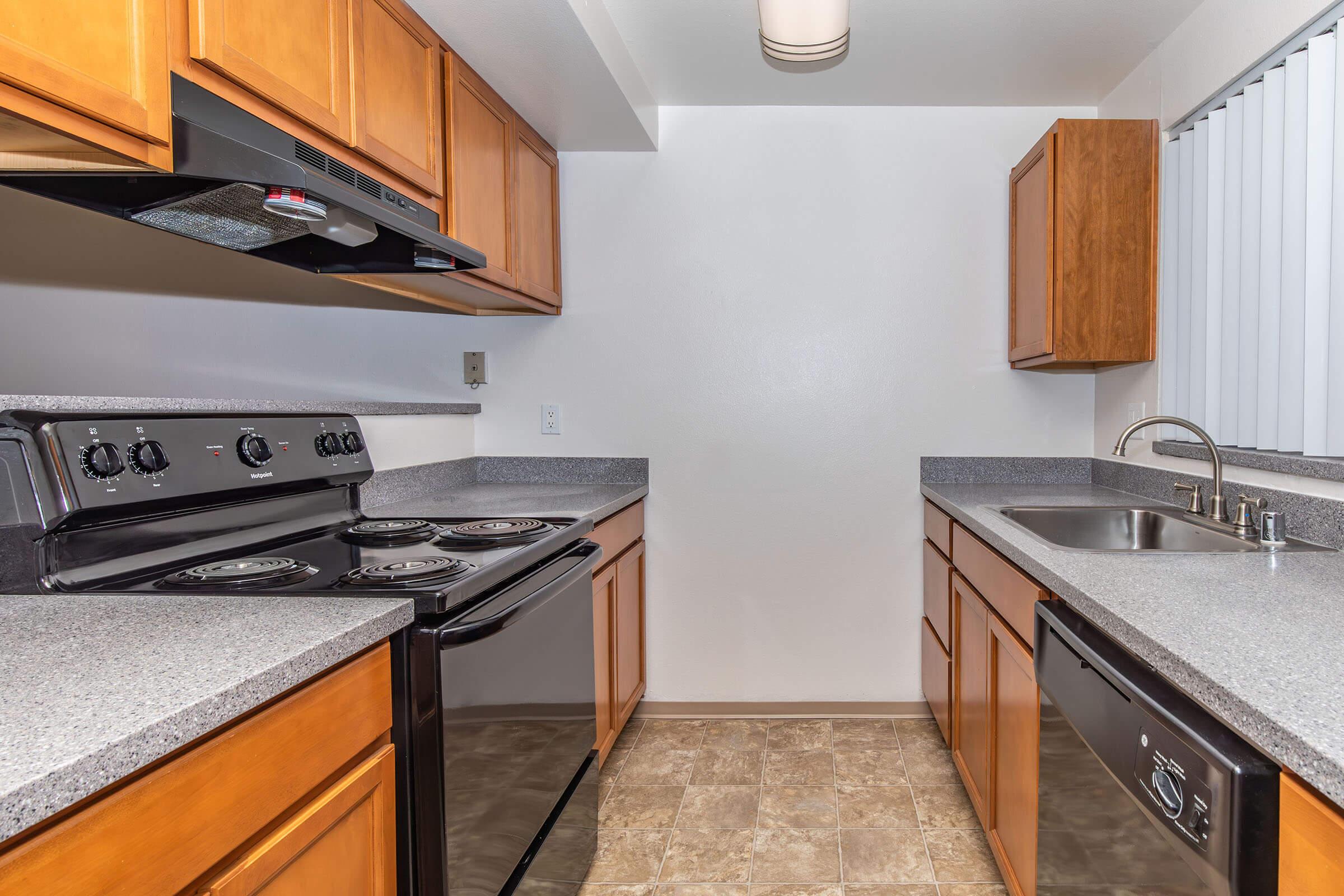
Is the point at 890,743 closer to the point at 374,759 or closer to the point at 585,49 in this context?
the point at 374,759

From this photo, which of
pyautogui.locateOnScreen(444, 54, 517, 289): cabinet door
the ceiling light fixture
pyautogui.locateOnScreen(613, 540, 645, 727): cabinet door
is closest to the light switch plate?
pyautogui.locateOnScreen(444, 54, 517, 289): cabinet door

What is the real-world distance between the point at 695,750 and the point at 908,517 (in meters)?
1.14

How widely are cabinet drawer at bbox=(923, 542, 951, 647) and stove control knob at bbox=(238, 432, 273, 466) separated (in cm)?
190

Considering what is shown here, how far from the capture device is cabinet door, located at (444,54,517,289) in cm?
193

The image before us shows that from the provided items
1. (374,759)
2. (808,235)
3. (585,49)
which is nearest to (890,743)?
(808,235)

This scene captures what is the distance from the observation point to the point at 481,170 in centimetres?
210

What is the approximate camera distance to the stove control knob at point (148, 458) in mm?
1237

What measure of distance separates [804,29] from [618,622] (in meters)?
1.75

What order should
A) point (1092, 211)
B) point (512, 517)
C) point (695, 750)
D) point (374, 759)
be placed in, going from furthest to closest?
point (695, 750) → point (1092, 211) → point (512, 517) → point (374, 759)

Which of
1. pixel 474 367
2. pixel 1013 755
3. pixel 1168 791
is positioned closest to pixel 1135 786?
pixel 1168 791

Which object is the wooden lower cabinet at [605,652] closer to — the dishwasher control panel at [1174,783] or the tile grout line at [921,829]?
the tile grout line at [921,829]

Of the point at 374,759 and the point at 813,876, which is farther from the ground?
the point at 374,759

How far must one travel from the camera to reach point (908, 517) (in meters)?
2.78

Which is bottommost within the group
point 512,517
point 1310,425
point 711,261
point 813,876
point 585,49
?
point 813,876
